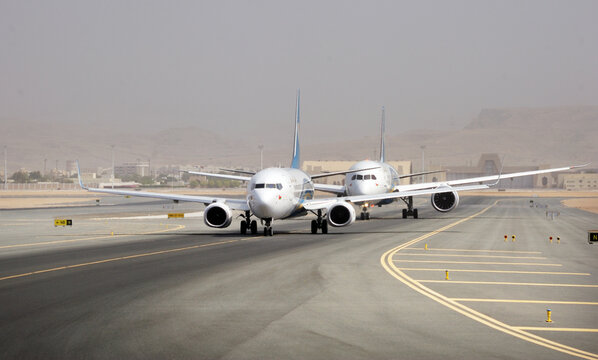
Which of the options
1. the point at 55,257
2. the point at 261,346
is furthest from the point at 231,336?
the point at 55,257

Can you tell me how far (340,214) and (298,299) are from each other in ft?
77.1

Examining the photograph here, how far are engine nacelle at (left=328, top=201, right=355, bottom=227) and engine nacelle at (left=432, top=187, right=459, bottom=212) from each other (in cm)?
1862

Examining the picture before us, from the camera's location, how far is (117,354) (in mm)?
12875

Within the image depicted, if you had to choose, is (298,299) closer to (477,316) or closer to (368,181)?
(477,316)

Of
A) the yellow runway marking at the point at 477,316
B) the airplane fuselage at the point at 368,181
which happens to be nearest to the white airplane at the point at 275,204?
the yellow runway marking at the point at 477,316

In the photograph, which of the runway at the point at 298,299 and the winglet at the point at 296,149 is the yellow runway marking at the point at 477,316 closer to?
the runway at the point at 298,299

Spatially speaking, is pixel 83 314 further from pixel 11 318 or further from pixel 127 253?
pixel 127 253

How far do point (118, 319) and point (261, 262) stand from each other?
12403 mm

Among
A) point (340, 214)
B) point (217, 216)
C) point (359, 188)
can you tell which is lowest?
point (217, 216)

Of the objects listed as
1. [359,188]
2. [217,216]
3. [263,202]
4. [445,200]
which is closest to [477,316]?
[263,202]

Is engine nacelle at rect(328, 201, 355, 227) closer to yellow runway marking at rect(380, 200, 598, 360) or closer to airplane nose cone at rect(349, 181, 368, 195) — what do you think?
yellow runway marking at rect(380, 200, 598, 360)

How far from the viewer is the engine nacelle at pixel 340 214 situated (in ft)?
139

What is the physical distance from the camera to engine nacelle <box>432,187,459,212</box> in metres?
59.0

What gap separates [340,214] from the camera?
42719 mm
